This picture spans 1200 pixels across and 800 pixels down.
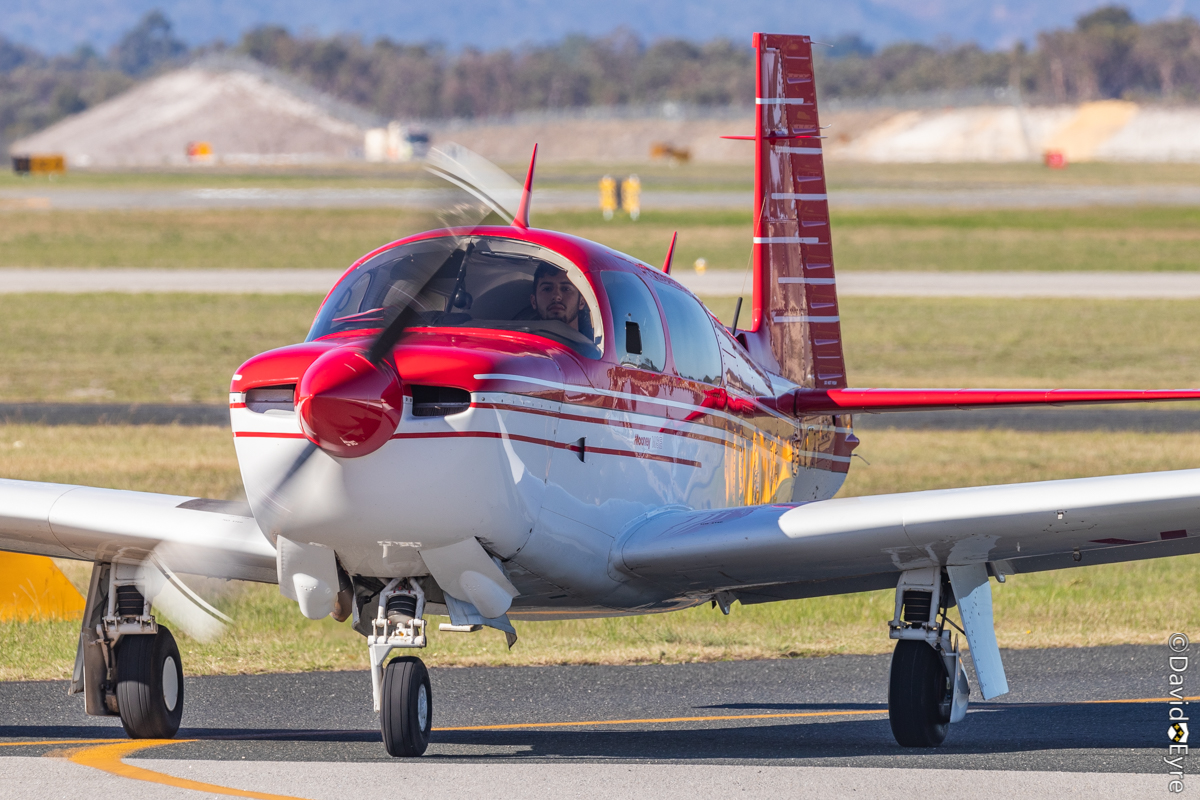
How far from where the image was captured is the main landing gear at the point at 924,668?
310 inches

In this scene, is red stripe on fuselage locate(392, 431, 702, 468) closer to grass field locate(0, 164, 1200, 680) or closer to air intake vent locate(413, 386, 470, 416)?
air intake vent locate(413, 386, 470, 416)

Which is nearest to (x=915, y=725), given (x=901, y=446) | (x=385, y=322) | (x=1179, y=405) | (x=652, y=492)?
(x=652, y=492)

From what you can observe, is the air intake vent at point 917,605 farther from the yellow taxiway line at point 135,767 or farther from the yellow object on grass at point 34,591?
the yellow object on grass at point 34,591

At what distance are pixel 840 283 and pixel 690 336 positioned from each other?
34094 millimetres

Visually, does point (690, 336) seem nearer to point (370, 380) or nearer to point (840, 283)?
point (370, 380)

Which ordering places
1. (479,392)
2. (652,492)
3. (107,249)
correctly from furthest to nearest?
1. (107,249)
2. (652,492)
3. (479,392)

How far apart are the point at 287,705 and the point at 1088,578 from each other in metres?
7.23

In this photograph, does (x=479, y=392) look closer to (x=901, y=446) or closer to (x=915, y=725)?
(x=915, y=725)

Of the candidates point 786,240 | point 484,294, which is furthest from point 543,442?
point 786,240

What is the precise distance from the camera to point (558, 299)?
7.62 m

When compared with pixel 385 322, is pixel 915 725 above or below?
below

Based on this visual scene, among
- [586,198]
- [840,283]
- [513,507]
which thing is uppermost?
[586,198]

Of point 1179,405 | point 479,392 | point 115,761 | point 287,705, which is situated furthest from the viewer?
point 1179,405

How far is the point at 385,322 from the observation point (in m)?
6.76
